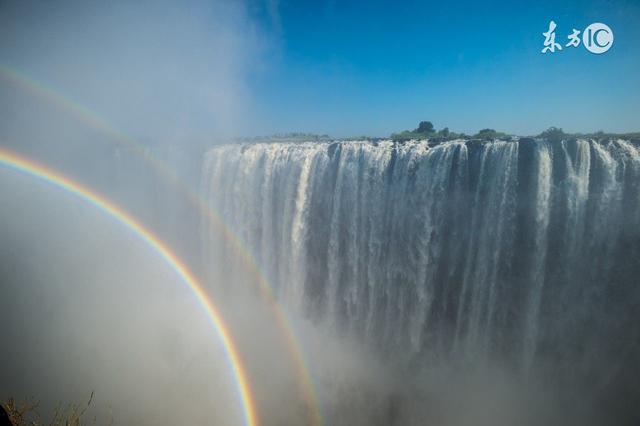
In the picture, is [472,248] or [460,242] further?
[460,242]

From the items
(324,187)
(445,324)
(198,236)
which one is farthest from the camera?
(198,236)

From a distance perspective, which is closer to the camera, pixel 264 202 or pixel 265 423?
pixel 265 423

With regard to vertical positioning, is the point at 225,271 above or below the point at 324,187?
below

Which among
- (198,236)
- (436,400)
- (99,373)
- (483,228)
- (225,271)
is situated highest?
(483,228)

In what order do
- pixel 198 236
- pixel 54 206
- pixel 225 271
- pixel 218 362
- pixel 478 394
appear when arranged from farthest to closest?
pixel 54 206 < pixel 198 236 < pixel 225 271 < pixel 218 362 < pixel 478 394

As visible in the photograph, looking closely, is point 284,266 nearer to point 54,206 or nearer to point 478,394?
point 478,394

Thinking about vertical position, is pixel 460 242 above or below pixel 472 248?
above

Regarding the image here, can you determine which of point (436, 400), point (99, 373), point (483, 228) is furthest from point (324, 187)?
point (99, 373)
